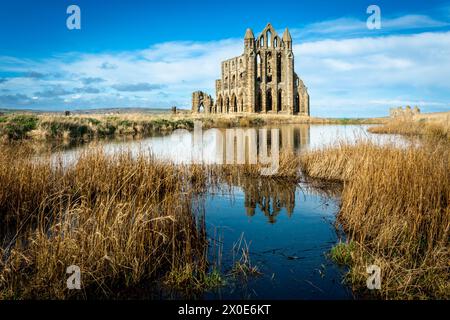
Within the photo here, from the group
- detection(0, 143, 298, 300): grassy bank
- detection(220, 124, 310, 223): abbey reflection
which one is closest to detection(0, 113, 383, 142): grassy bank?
detection(220, 124, 310, 223): abbey reflection

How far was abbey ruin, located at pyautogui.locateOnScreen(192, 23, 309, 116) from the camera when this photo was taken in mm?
49500

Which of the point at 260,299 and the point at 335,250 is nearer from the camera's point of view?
the point at 260,299

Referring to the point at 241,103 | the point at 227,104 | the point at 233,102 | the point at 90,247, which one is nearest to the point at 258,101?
the point at 241,103

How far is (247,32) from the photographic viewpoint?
49.8 m

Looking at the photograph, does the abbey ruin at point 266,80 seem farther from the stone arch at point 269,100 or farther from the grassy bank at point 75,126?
the grassy bank at point 75,126

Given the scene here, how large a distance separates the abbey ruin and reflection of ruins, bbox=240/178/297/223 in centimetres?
4087

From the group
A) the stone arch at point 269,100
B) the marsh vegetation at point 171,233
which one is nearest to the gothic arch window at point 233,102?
the stone arch at point 269,100

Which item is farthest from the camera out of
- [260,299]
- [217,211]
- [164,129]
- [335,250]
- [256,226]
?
[164,129]

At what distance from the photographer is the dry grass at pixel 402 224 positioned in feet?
11.5

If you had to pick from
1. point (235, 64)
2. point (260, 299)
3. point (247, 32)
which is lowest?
point (260, 299)
